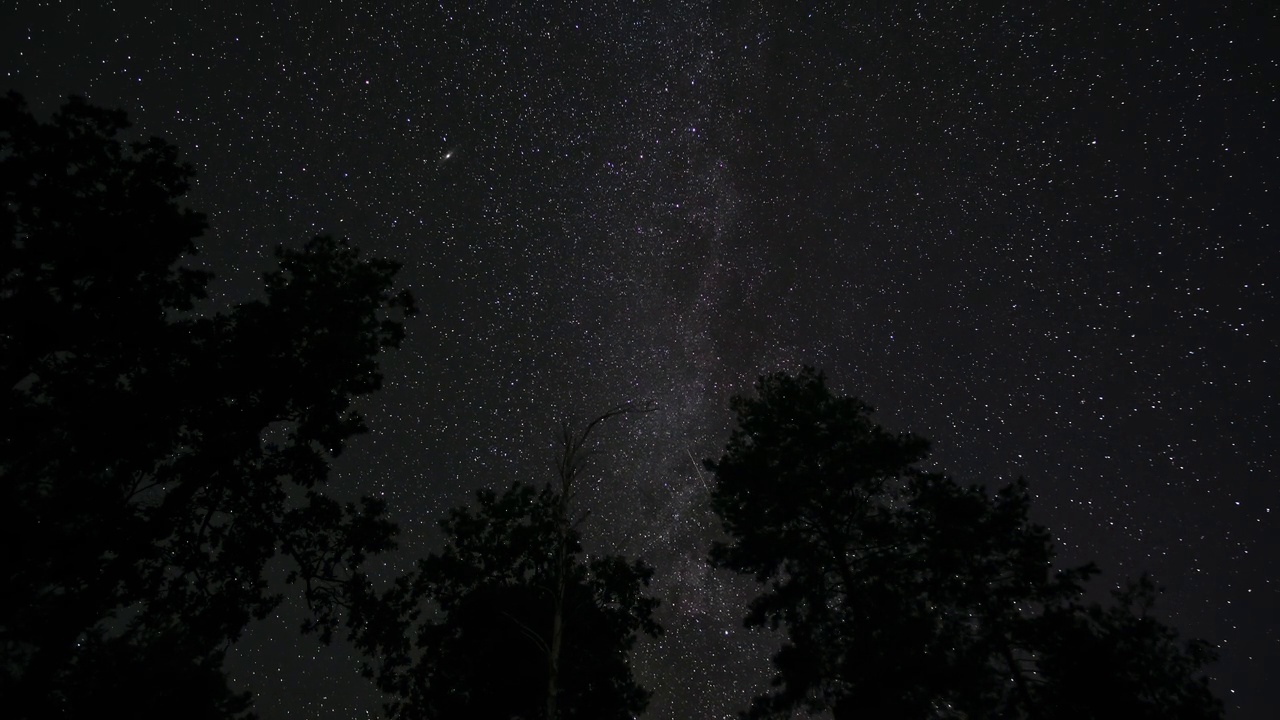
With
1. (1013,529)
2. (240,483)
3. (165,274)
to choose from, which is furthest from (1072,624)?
(165,274)

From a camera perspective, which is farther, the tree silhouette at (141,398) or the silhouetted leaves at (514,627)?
the silhouetted leaves at (514,627)

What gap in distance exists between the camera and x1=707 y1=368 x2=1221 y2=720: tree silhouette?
42.2 ft

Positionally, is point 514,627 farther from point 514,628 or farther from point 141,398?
point 141,398

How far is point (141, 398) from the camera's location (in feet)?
37.1

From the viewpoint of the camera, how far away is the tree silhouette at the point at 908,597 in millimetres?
12852

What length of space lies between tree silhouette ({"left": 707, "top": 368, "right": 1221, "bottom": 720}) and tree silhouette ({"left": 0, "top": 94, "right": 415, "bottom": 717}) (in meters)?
9.79

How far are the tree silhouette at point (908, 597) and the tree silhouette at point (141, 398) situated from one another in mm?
9786

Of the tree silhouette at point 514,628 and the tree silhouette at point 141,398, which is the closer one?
the tree silhouette at point 141,398

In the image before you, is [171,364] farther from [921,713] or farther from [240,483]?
[921,713]

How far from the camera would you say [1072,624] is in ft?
45.0

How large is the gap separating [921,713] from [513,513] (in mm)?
12179

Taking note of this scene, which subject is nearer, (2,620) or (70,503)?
(2,620)

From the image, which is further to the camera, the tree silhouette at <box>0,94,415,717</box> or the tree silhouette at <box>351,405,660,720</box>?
the tree silhouette at <box>351,405,660,720</box>

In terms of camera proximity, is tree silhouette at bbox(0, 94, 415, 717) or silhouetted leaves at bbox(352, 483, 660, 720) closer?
tree silhouette at bbox(0, 94, 415, 717)
